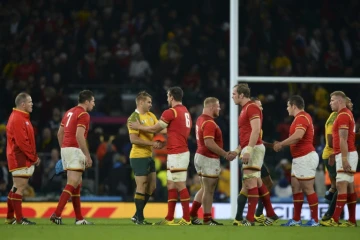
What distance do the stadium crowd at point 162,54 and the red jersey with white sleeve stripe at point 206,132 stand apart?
283 inches

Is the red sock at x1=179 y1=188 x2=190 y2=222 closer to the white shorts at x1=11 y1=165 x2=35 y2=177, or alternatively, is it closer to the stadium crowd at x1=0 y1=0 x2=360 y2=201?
the white shorts at x1=11 y1=165 x2=35 y2=177

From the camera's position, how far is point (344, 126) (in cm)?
1509

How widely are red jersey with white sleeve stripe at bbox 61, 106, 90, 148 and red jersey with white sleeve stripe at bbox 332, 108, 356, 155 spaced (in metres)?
3.92

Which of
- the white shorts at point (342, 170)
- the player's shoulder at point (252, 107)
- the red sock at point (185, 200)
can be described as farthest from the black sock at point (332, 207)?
the red sock at point (185, 200)

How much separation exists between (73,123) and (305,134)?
12.1 ft

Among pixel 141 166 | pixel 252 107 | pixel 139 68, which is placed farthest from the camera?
pixel 139 68

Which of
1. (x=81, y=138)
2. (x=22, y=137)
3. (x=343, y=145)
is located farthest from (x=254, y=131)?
(x=22, y=137)

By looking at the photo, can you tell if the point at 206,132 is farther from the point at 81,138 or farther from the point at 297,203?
the point at 81,138

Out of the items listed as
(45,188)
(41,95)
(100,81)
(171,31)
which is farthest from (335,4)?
(45,188)

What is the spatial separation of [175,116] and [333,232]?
3192mm

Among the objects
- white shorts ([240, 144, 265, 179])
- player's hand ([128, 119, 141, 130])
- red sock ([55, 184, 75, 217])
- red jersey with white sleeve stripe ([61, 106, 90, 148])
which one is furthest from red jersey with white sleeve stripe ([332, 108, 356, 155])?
red sock ([55, 184, 75, 217])

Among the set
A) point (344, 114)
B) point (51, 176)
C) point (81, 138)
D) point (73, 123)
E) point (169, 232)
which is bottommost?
point (169, 232)

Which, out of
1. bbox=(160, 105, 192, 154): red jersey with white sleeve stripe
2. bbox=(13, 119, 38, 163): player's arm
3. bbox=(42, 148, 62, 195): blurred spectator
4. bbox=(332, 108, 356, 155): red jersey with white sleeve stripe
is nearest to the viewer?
bbox=(332, 108, 356, 155): red jersey with white sleeve stripe

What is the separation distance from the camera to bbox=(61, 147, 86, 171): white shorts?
15.3 m
